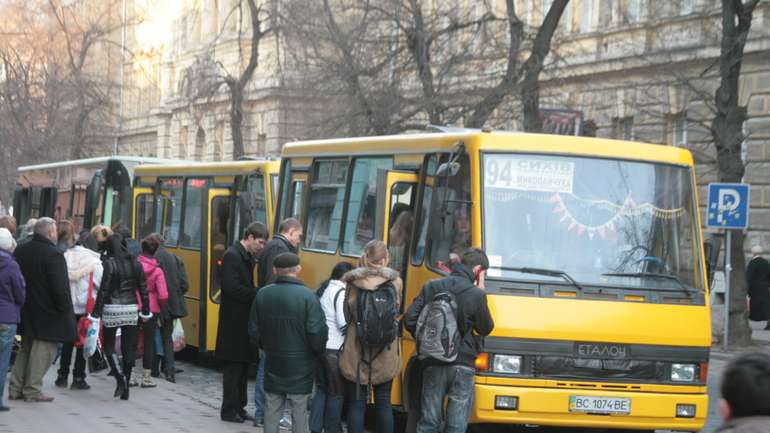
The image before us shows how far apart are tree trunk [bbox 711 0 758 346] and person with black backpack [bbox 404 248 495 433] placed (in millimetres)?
14149

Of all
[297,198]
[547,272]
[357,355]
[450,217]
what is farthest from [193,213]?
[357,355]

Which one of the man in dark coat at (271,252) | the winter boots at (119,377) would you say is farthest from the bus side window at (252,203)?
the man in dark coat at (271,252)

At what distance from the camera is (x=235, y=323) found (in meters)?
12.6

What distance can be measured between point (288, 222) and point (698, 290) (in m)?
3.56

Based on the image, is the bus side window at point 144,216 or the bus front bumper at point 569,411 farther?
the bus side window at point 144,216

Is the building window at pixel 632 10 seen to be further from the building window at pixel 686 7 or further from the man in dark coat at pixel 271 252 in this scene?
the man in dark coat at pixel 271 252

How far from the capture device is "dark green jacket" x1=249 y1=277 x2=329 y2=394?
989 centimetres

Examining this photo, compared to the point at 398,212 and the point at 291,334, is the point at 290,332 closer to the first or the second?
the point at 291,334

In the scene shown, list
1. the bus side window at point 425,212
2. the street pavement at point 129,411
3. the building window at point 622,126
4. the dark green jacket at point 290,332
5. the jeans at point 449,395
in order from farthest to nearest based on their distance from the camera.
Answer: the building window at point 622,126
the bus side window at point 425,212
the street pavement at point 129,411
the jeans at point 449,395
the dark green jacket at point 290,332

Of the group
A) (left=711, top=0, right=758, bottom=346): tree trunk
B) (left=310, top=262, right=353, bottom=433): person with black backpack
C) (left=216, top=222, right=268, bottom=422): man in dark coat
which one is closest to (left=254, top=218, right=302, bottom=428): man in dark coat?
(left=216, top=222, right=268, bottom=422): man in dark coat

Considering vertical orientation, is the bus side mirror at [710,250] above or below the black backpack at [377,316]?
above

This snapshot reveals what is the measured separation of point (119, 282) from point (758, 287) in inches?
626

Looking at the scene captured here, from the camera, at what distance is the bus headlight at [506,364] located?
35.6 feet

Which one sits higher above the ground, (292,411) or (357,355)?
(357,355)
